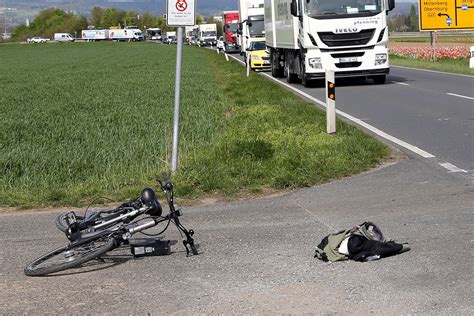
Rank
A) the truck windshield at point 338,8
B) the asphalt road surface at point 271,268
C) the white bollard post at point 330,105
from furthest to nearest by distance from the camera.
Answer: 1. the truck windshield at point 338,8
2. the white bollard post at point 330,105
3. the asphalt road surface at point 271,268

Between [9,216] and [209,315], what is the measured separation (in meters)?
3.97

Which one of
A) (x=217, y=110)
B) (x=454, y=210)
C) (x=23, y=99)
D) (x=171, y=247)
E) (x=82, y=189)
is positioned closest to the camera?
(x=171, y=247)

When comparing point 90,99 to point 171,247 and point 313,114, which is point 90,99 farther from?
point 171,247

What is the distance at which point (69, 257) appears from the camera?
19.9 feet

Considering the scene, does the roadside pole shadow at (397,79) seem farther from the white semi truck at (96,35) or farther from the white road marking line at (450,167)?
the white semi truck at (96,35)

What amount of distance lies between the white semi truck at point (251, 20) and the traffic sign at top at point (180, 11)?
3277cm

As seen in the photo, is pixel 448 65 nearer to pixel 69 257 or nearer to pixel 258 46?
pixel 258 46

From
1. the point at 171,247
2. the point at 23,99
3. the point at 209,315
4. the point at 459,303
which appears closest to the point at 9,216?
the point at 171,247

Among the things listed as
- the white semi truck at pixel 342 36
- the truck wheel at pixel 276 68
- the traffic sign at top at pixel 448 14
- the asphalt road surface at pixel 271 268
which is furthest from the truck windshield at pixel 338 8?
the traffic sign at top at pixel 448 14

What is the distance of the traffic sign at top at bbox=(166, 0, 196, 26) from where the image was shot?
9.86 m

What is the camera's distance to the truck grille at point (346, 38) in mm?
24438

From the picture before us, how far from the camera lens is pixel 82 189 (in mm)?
9273

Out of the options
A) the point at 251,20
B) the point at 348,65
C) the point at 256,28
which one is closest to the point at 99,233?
the point at 348,65

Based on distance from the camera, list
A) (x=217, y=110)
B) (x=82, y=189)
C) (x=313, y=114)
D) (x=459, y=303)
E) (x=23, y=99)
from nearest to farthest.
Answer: (x=459, y=303), (x=82, y=189), (x=313, y=114), (x=217, y=110), (x=23, y=99)
